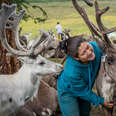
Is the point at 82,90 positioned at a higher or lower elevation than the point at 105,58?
lower

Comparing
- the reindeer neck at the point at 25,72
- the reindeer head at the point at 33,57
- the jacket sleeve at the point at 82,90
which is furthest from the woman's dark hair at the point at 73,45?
the reindeer neck at the point at 25,72

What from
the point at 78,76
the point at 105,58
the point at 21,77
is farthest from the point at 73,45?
the point at 21,77

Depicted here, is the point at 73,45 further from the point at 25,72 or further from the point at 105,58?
the point at 25,72

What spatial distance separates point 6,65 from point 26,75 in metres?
1.80

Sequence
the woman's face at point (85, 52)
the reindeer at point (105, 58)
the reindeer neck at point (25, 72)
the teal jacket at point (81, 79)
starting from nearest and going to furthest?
Answer: 1. the woman's face at point (85, 52)
2. the teal jacket at point (81, 79)
3. the reindeer neck at point (25, 72)
4. the reindeer at point (105, 58)

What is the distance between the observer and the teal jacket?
3303mm

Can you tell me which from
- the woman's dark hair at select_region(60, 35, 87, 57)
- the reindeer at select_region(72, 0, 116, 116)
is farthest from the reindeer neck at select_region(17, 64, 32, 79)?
the reindeer at select_region(72, 0, 116, 116)

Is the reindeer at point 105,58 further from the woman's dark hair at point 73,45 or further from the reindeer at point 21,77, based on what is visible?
the reindeer at point 21,77

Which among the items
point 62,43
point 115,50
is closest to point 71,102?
point 62,43

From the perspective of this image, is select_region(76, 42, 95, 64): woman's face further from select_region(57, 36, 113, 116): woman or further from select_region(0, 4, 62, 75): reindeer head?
select_region(0, 4, 62, 75): reindeer head

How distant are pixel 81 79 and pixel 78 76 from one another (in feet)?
0.20

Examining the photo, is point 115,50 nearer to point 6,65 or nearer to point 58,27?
point 6,65

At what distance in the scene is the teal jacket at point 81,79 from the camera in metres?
3.30

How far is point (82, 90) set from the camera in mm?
3348
